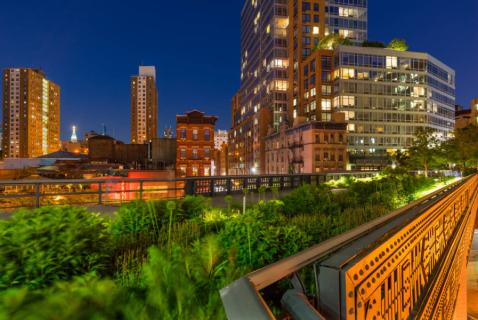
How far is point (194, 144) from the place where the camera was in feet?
160

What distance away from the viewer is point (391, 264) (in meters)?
2.84

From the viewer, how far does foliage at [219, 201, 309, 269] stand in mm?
5578

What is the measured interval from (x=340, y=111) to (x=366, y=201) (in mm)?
64814

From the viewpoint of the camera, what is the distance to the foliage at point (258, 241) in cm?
558

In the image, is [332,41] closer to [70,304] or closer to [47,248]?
[47,248]

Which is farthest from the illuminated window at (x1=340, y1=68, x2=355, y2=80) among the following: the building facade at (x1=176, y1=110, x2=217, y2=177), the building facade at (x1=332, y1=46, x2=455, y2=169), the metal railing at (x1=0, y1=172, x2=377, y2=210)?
the metal railing at (x1=0, y1=172, x2=377, y2=210)

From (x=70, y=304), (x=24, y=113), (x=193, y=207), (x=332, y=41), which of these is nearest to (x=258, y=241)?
(x=70, y=304)

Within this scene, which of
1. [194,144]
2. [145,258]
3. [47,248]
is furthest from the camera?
[194,144]

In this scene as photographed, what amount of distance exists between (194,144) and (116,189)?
28.3 metres

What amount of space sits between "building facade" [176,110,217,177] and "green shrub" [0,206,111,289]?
43.0 meters

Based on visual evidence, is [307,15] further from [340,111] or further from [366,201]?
[366,201]

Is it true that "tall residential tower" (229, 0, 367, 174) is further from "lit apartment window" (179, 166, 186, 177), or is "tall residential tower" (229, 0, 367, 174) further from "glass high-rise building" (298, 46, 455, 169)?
"lit apartment window" (179, 166, 186, 177)

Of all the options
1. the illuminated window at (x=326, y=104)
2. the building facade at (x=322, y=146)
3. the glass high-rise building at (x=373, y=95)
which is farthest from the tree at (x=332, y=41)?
the building facade at (x=322, y=146)

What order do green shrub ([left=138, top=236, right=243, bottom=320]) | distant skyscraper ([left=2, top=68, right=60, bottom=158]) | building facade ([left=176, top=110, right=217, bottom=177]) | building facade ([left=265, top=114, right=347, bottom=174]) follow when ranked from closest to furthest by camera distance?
green shrub ([left=138, top=236, right=243, bottom=320]), building facade ([left=176, top=110, right=217, bottom=177]), building facade ([left=265, top=114, right=347, bottom=174]), distant skyscraper ([left=2, top=68, right=60, bottom=158])
